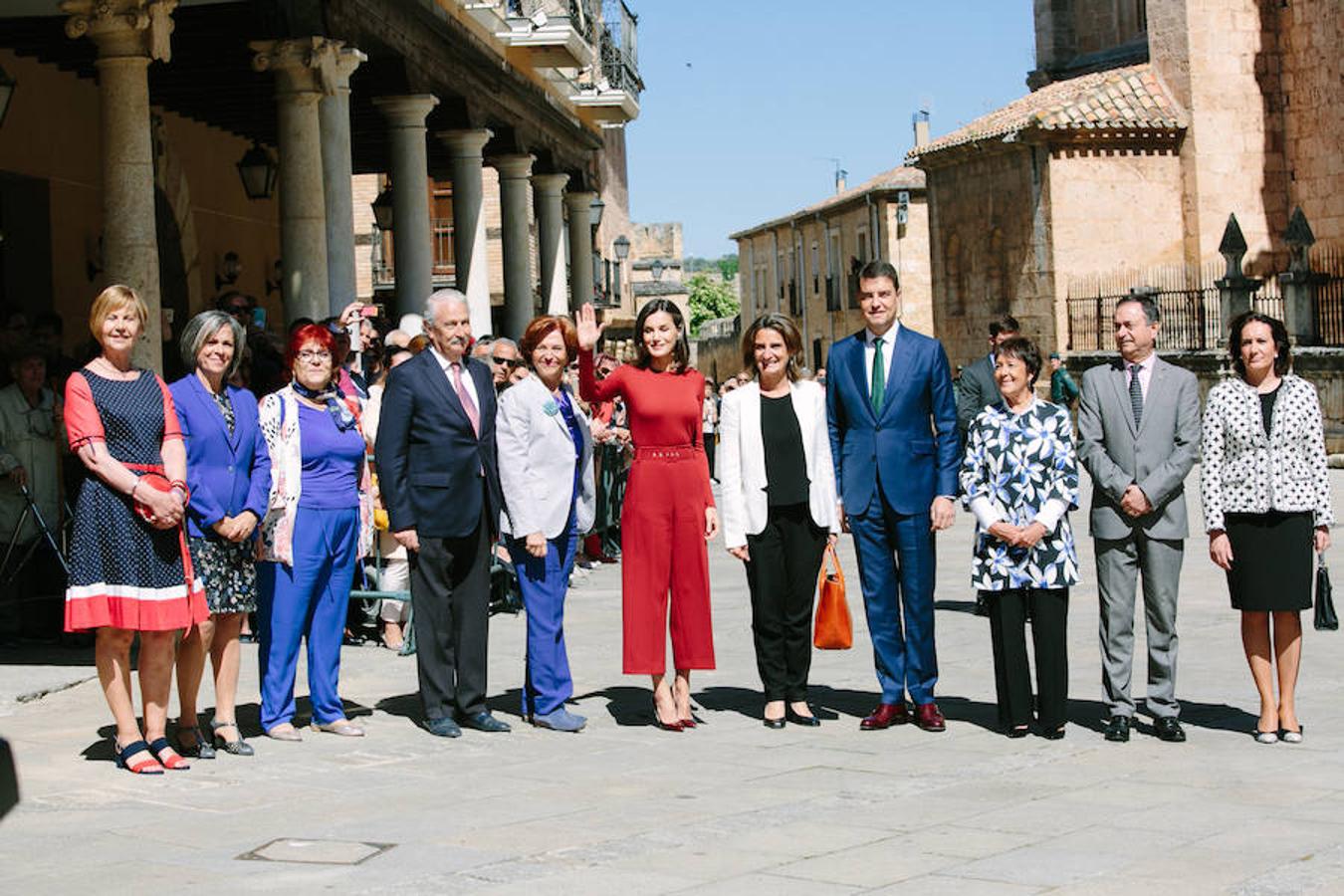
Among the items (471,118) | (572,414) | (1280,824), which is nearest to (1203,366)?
(471,118)

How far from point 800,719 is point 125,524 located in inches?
115

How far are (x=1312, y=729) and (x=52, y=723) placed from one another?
530 cm

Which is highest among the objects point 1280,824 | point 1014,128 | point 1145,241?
point 1014,128

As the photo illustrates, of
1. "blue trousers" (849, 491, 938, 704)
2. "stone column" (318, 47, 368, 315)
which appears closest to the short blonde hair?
"blue trousers" (849, 491, 938, 704)

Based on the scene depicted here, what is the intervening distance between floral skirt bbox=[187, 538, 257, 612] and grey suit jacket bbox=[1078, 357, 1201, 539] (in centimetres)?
340

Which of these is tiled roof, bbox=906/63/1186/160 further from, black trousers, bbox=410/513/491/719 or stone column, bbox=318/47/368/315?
black trousers, bbox=410/513/491/719

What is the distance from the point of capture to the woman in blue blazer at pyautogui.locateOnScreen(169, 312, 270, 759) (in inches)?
294

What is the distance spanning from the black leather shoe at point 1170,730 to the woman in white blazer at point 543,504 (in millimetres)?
2391

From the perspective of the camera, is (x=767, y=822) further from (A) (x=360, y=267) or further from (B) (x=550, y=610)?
A: (A) (x=360, y=267)

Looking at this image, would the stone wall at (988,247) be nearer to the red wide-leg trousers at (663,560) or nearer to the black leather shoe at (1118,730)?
the red wide-leg trousers at (663,560)

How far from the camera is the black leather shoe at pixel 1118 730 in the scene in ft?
24.5

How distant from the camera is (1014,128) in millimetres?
35688

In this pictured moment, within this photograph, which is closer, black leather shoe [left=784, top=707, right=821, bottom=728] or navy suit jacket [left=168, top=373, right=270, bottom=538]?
navy suit jacket [left=168, top=373, right=270, bottom=538]

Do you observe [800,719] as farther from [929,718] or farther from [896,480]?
[896,480]
